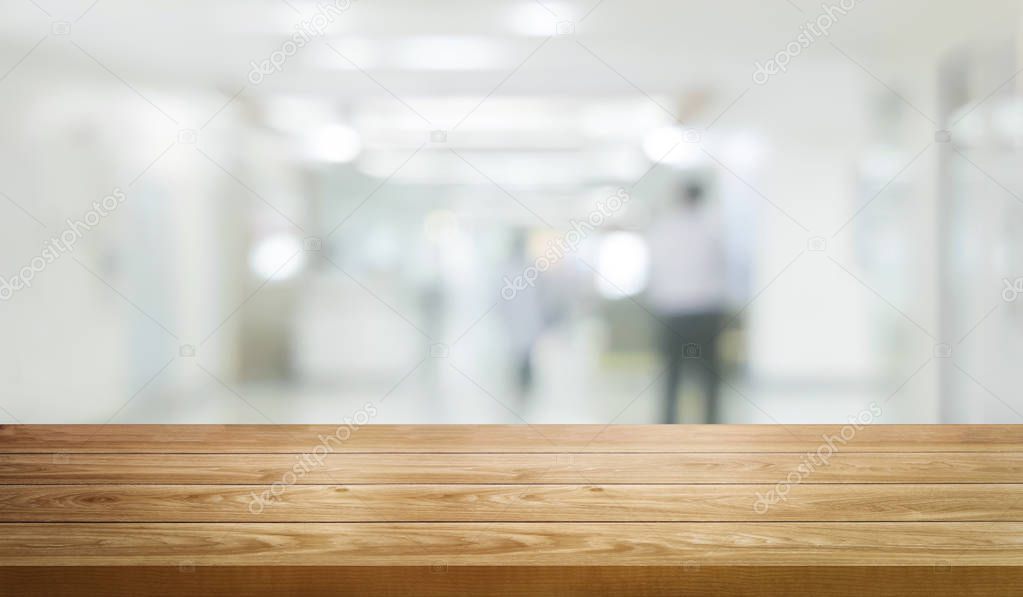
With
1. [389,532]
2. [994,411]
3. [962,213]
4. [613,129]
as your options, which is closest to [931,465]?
[994,411]

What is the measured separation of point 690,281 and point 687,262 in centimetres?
5

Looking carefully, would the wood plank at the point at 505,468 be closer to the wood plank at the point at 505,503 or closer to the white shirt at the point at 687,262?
the wood plank at the point at 505,503

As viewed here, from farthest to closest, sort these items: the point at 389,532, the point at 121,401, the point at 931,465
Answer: the point at 121,401, the point at 931,465, the point at 389,532

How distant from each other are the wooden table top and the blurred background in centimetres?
8

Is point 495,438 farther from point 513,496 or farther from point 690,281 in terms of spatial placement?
point 690,281

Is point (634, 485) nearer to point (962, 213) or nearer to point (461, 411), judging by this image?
point (461, 411)

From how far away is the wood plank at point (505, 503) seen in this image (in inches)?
59.9

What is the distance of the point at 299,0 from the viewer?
167cm

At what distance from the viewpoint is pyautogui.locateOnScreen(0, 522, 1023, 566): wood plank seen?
1.43 meters

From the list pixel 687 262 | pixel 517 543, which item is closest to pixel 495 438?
pixel 517 543

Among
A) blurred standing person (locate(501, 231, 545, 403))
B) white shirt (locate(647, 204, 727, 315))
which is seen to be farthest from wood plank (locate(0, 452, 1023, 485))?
white shirt (locate(647, 204, 727, 315))

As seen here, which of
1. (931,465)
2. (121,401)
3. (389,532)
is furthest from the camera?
(121,401)

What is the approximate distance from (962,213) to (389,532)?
1607 mm

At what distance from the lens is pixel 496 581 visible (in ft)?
4.61
